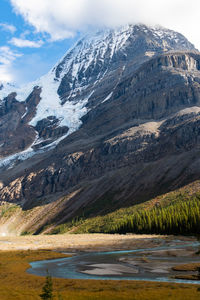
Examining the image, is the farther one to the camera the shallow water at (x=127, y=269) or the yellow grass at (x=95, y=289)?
the shallow water at (x=127, y=269)

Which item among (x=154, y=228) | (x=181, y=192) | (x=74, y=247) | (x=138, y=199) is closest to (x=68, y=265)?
(x=74, y=247)

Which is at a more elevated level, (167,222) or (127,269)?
(167,222)

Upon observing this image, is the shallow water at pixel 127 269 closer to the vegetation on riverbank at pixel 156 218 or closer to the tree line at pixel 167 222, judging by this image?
the tree line at pixel 167 222

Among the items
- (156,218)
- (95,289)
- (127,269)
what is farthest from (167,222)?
(95,289)

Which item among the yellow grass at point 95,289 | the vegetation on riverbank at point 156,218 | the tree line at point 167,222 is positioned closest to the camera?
the yellow grass at point 95,289

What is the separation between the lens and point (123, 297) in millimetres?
36344

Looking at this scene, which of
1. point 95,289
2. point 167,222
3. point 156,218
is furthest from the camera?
point 156,218

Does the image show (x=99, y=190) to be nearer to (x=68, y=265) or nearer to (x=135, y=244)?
(x=135, y=244)

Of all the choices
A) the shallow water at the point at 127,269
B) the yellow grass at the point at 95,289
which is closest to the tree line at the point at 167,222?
the shallow water at the point at 127,269

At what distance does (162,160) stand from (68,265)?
432 feet

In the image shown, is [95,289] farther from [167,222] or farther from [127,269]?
[167,222]

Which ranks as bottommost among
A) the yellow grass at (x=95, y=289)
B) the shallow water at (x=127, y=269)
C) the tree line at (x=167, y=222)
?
the yellow grass at (x=95, y=289)

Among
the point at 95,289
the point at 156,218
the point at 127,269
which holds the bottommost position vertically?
the point at 95,289

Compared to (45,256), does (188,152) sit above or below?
above
